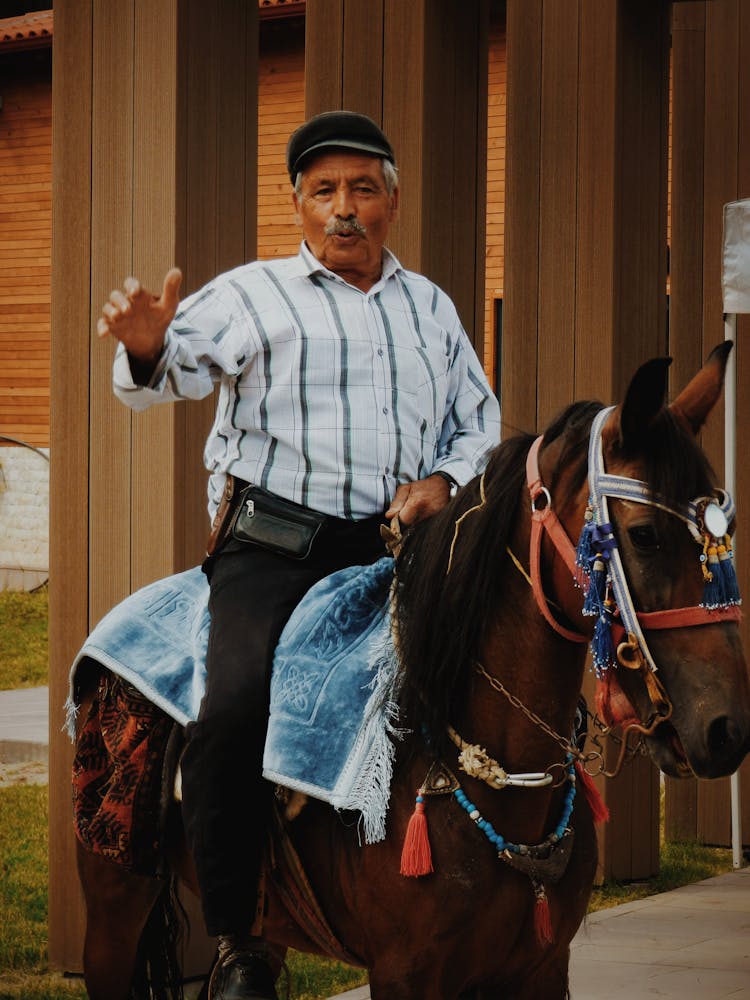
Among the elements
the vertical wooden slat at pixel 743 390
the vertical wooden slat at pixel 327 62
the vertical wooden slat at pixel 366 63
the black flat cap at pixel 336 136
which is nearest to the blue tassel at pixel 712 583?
the black flat cap at pixel 336 136

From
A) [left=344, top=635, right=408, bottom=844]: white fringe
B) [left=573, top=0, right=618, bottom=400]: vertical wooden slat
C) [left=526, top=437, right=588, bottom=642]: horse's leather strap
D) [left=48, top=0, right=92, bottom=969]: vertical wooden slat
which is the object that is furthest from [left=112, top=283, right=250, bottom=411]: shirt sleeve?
[left=573, top=0, right=618, bottom=400]: vertical wooden slat

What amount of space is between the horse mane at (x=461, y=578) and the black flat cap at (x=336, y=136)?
2.98ft

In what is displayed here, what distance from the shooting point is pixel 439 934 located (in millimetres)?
3010

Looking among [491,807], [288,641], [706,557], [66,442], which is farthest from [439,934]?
[66,442]

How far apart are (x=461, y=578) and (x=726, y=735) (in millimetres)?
672

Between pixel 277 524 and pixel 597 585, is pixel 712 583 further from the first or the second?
pixel 277 524

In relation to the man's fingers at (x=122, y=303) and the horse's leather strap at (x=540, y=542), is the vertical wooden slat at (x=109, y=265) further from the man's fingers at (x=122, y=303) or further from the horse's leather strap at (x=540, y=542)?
the horse's leather strap at (x=540, y=542)

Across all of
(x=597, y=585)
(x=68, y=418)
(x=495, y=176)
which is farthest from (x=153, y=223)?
(x=495, y=176)

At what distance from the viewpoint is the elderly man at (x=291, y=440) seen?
3.27 m

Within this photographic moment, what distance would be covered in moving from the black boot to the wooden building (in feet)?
5.95

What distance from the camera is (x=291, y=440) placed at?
3473 mm

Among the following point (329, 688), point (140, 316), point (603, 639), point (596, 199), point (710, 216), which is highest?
point (710, 216)

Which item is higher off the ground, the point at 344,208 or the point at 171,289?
the point at 344,208

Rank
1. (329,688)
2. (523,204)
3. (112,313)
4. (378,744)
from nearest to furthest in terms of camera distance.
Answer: (112,313) < (378,744) < (329,688) < (523,204)
